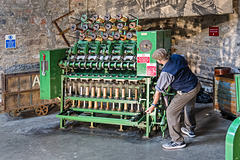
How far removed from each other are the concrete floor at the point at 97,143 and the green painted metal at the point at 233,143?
2.12 m

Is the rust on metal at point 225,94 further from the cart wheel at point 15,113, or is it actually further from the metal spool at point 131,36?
the cart wheel at point 15,113

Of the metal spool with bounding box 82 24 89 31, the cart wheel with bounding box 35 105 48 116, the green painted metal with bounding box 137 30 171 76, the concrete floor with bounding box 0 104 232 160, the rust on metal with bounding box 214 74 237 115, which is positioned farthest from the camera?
the cart wheel with bounding box 35 105 48 116

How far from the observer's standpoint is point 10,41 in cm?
801

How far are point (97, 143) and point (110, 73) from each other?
1508 mm

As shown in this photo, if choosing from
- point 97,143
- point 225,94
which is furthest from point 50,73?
point 225,94

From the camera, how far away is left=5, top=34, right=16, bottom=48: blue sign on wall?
7.96 meters

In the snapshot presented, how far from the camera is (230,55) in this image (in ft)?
27.3

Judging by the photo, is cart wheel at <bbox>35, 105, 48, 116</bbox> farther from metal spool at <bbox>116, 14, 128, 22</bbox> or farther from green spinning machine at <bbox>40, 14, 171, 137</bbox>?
metal spool at <bbox>116, 14, 128, 22</bbox>

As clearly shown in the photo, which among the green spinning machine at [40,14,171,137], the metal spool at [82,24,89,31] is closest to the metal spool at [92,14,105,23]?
the green spinning machine at [40,14,171,137]

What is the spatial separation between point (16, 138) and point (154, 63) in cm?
287

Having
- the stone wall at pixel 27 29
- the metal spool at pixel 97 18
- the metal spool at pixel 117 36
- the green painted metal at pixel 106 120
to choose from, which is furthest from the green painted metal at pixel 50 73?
the stone wall at pixel 27 29

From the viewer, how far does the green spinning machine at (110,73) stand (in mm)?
5789

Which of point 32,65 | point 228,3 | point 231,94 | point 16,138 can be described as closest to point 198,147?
point 231,94

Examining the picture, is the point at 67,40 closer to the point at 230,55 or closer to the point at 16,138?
the point at 16,138
